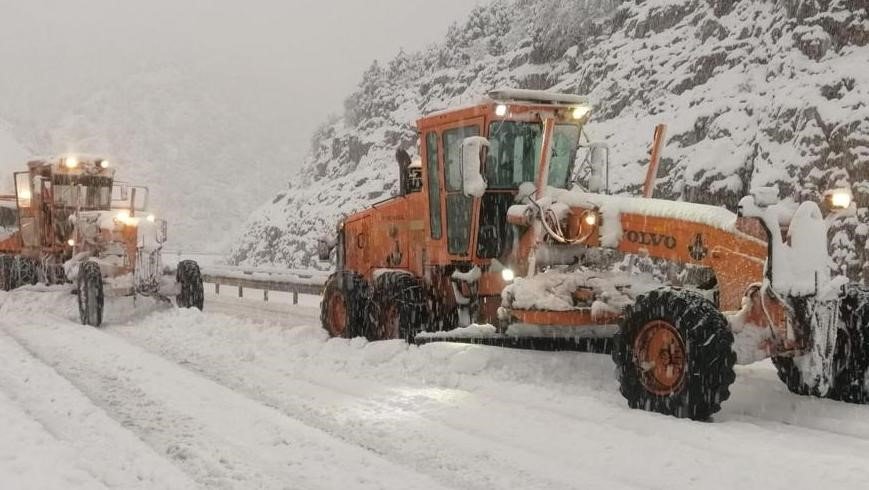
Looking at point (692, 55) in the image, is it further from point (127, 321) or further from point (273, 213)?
point (273, 213)

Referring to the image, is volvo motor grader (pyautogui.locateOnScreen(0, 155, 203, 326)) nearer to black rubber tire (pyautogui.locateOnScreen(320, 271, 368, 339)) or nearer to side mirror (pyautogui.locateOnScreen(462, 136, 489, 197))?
black rubber tire (pyautogui.locateOnScreen(320, 271, 368, 339))

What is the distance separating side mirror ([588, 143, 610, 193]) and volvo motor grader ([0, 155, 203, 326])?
8012 mm

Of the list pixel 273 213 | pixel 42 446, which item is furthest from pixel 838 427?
pixel 273 213

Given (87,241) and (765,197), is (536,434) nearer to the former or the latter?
(765,197)

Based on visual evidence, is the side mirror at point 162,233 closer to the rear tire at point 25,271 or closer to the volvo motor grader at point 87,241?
the volvo motor grader at point 87,241

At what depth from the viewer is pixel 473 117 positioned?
9344 mm

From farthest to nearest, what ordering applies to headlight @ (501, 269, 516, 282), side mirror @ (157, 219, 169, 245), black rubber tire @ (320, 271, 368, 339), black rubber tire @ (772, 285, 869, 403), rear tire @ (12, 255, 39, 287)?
rear tire @ (12, 255, 39, 287) < side mirror @ (157, 219, 169, 245) < black rubber tire @ (320, 271, 368, 339) < headlight @ (501, 269, 516, 282) < black rubber tire @ (772, 285, 869, 403)

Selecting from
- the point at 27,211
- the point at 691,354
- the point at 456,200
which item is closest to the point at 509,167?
the point at 456,200

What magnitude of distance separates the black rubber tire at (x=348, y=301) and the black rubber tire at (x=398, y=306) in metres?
0.36

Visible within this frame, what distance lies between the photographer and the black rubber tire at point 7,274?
57.5 feet

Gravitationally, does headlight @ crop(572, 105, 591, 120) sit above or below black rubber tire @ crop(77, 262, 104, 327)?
above

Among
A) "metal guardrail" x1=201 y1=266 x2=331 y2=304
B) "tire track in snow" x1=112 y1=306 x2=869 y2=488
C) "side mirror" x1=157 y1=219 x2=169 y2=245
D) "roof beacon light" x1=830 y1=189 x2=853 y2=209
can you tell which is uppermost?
"side mirror" x1=157 y1=219 x2=169 y2=245

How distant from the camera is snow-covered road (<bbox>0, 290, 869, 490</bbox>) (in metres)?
5.15

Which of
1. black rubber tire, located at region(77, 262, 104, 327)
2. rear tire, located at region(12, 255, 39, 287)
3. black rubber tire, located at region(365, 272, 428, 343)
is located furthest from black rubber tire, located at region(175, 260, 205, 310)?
black rubber tire, located at region(365, 272, 428, 343)
